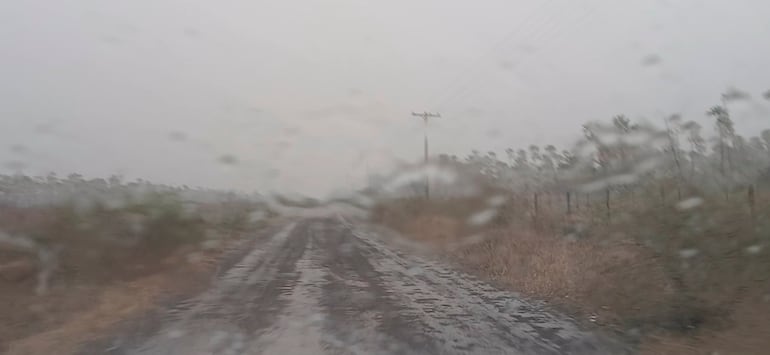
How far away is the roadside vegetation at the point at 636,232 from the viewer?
9.57 metres

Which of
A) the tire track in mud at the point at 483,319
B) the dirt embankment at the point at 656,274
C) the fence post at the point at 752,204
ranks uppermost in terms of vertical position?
the fence post at the point at 752,204

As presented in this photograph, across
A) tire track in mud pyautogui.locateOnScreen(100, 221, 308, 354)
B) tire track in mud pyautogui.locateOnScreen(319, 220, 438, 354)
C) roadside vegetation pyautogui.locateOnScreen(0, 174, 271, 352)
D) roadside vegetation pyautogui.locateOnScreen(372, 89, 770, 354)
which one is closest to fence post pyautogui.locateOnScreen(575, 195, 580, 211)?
roadside vegetation pyautogui.locateOnScreen(372, 89, 770, 354)

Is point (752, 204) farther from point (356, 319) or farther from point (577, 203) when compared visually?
point (577, 203)

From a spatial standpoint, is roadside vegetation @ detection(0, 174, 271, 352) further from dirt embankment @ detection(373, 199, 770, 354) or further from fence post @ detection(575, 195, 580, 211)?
fence post @ detection(575, 195, 580, 211)

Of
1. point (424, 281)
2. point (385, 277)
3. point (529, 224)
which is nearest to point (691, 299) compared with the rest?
point (424, 281)

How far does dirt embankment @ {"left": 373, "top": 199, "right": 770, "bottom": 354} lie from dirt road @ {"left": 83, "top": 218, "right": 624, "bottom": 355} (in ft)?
2.81

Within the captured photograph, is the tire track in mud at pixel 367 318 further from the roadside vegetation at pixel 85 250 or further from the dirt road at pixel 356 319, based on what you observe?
the roadside vegetation at pixel 85 250

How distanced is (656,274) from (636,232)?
270cm

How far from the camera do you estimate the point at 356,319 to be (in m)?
10.3

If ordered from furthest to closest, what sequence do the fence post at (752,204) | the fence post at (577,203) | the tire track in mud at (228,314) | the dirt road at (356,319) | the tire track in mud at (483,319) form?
1. the fence post at (577,203)
2. the fence post at (752,204)
3. the tire track in mud at (228,314)
4. the dirt road at (356,319)
5. the tire track in mud at (483,319)

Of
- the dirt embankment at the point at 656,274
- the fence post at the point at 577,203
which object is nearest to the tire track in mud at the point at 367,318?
the dirt embankment at the point at 656,274

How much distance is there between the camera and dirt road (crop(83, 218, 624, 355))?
8391mm

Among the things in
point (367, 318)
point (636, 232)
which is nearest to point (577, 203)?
point (636, 232)

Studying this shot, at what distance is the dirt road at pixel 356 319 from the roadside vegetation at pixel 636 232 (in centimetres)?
102
